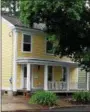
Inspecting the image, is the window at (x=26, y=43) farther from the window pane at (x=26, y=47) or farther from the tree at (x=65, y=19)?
the tree at (x=65, y=19)

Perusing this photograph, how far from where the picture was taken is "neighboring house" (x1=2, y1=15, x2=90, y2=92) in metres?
36.1

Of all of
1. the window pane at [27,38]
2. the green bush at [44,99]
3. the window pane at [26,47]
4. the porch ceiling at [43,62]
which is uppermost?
the window pane at [27,38]

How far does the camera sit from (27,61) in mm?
35625

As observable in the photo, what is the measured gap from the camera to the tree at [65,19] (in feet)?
68.1

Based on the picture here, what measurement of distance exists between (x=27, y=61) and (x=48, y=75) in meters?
→ 4.52

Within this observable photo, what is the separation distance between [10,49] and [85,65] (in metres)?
7.63

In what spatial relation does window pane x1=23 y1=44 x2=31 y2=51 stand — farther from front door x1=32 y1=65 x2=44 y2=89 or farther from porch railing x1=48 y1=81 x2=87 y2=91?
porch railing x1=48 y1=81 x2=87 y2=91

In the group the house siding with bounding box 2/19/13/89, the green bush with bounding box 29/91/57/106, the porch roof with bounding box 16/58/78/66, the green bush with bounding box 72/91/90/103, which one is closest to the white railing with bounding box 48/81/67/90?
the porch roof with bounding box 16/58/78/66

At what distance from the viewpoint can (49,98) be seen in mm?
27969

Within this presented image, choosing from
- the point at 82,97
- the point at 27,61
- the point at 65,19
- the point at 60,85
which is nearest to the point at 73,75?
the point at 60,85

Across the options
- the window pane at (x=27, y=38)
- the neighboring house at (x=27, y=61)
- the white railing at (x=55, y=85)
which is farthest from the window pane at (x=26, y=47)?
the white railing at (x=55, y=85)

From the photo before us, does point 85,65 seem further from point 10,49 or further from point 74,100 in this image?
point 10,49

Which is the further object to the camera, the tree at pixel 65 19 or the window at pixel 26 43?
the window at pixel 26 43

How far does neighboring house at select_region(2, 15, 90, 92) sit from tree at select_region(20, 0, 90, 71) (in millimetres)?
9901
